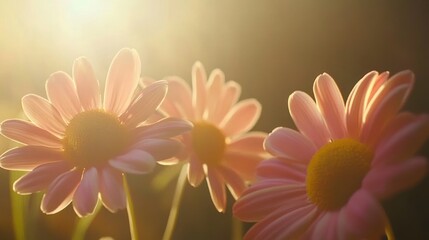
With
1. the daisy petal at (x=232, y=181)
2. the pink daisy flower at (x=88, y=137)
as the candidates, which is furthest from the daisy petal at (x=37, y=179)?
the daisy petal at (x=232, y=181)

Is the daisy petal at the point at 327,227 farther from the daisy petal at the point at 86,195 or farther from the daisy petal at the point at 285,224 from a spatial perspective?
the daisy petal at the point at 86,195

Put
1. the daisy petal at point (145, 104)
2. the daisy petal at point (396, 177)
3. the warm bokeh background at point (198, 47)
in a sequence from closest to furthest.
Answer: the daisy petal at point (396, 177) < the daisy petal at point (145, 104) < the warm bokeh background at point (198, 47)

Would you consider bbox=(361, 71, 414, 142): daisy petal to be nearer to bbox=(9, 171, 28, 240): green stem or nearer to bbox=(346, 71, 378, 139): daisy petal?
bbox=(346, 71, 378, 139): daisy petal

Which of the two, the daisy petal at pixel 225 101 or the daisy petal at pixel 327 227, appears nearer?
the daisy petal at pixel 327 227

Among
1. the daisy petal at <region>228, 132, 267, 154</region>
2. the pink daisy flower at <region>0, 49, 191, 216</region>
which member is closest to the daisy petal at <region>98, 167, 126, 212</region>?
the pink daisy flower at <region>0, 49, 191, 216</region>

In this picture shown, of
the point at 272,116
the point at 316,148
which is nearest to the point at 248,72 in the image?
the point at 272,116

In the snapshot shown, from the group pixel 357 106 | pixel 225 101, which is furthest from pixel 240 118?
pixel 357 106

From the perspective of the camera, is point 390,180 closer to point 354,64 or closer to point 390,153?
point 390,153
